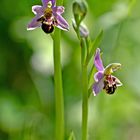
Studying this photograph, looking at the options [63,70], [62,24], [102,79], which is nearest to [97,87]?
[102,79]

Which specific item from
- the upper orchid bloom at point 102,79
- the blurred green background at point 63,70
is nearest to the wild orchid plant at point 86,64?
the upper orchid bloom at point 102,79

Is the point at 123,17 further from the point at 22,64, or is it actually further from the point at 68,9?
the point at 22,64

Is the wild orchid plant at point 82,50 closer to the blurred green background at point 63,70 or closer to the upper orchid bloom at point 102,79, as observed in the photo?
the upper orchid bloom at point 102,79

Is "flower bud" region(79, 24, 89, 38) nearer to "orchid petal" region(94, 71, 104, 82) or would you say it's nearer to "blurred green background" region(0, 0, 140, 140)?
"orchid petal" region(94, 71, 104, 82)

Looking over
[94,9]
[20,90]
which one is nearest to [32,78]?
[20,90]

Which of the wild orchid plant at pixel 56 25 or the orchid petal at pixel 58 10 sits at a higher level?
the orchid petal at pixel 58 10

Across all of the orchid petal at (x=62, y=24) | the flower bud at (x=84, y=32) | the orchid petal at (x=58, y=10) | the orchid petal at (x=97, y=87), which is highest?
the orchid petal at (x=58, y=10)

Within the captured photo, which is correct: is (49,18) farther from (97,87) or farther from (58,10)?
(97,87)
